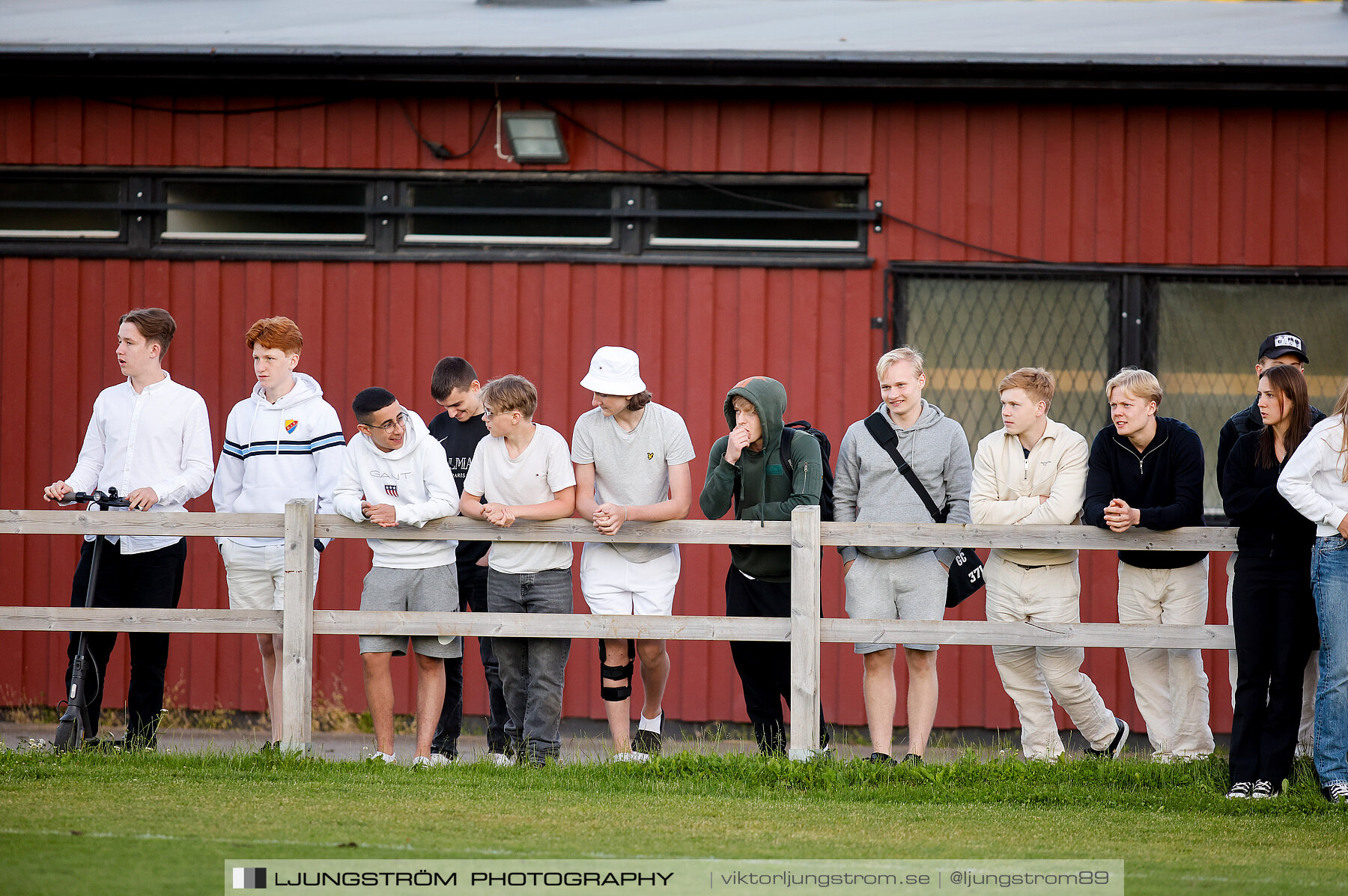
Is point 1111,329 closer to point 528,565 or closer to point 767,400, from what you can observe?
point 767,400

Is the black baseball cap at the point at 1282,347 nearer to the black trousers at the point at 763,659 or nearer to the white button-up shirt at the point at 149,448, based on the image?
the black trousers at the point at 763,659

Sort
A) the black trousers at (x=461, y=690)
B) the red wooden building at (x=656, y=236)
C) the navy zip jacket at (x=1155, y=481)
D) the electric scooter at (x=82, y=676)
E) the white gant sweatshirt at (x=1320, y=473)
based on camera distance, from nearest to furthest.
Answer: the white gant sweatshirt at (x=1320, y=473) → the navy zip jacket at (x=1155, y=481) → the electric scooter at (x=82, y=676) → the black trousers at (x=461, y=690) → the red wooden building at (x=656, y=236)

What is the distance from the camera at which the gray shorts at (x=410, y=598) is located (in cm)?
568

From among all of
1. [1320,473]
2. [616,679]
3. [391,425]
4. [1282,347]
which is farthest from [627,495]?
[1282,347]

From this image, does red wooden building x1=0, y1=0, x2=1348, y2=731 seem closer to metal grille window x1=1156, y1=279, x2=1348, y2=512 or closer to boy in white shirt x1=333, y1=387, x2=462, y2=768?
metal grille window x1=1156, y1=279, x2=1348, y2=512

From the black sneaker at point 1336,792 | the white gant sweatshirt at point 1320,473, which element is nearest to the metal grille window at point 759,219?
the white gant sweatshirt at point 1320,473

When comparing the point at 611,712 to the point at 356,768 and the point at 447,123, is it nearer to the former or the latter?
the point at 356,768

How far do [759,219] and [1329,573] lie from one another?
3.87m

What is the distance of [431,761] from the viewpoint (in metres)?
5.67

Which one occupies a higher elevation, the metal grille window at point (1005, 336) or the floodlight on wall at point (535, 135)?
the floodlight on wall at point (535, 135)

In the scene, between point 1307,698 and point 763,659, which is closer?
point 1307,698

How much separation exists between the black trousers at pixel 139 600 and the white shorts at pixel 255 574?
0.32 meters

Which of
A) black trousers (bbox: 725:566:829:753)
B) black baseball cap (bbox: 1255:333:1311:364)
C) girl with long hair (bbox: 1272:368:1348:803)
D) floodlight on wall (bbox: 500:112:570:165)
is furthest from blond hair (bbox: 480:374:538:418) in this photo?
black baseball cap (bbox: 1255:333:1311:364)

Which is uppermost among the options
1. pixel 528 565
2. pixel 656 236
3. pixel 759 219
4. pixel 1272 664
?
pixel 759 219
